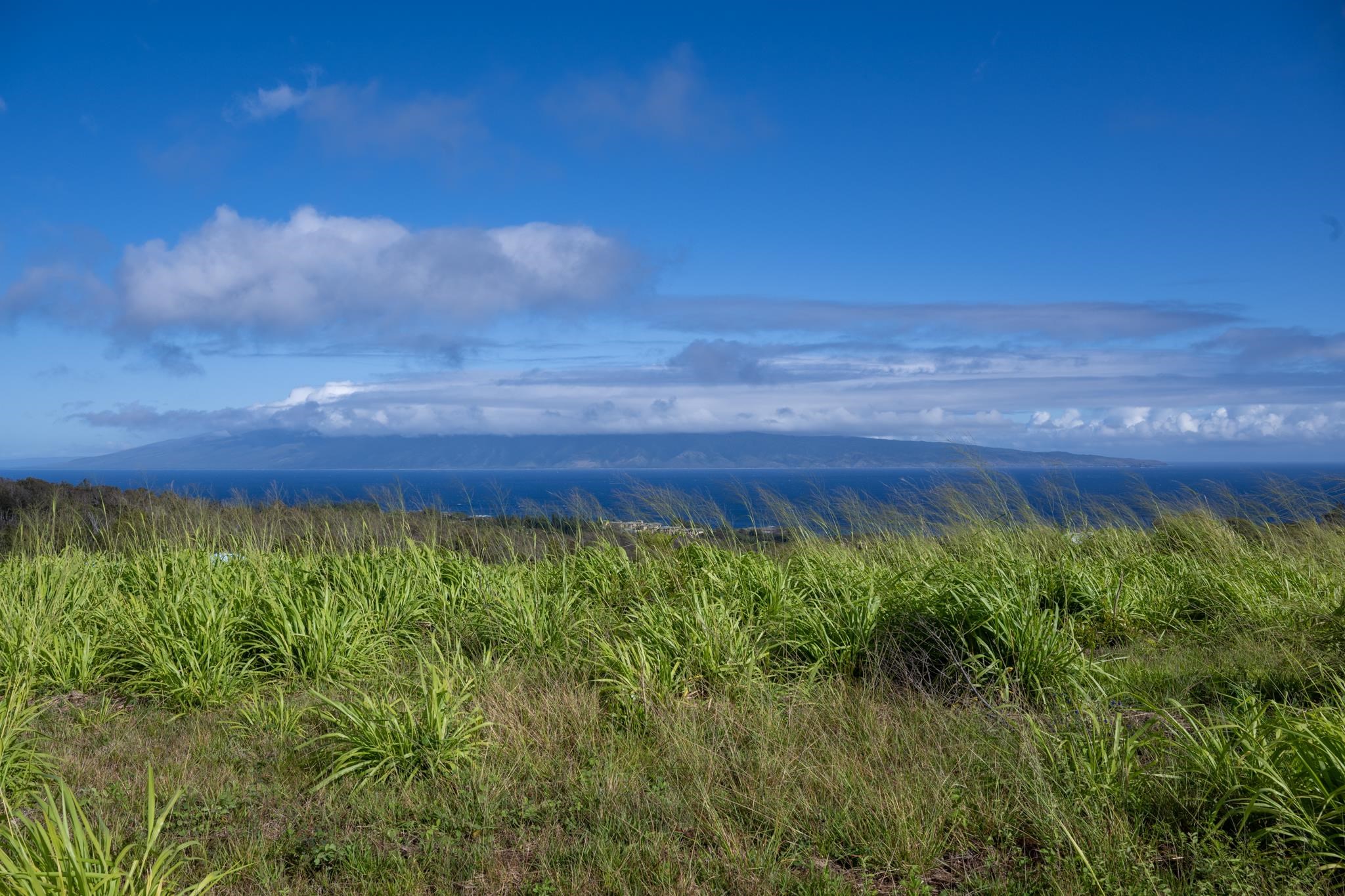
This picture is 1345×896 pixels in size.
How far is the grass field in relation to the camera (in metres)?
3.47

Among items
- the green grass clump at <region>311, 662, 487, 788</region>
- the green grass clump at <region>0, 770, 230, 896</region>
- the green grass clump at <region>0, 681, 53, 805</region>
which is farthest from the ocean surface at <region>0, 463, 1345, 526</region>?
the green grass clump at <region>0, 770, 230, 896</region>

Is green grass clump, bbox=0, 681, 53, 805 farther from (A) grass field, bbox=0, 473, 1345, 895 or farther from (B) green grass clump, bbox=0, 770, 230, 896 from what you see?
(B) green grass clump, bbox=0, 770, 230, 896

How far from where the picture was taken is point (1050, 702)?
5.23 m

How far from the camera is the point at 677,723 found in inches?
191

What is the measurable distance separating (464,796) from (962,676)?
10.8 feet

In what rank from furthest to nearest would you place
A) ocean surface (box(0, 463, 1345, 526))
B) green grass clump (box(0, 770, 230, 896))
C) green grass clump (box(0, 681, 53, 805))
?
ocean surface (box(0, 463, 1345, 526)), green grass clump (box(0, 681, 53, 805)), green grass clump (box(0, 770, 230, 896))

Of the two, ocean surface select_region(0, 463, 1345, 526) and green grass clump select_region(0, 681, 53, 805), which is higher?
ocean surface select_region(0, 463, 1345, 526)

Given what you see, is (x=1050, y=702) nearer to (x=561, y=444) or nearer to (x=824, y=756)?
(x=824, y=756)

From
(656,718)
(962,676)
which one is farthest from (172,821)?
(962,676)

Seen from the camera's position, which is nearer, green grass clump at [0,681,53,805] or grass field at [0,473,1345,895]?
grass field at [0,473,1345,895]

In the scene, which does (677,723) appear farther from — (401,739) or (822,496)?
(822,496)

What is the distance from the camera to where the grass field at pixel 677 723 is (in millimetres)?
3467

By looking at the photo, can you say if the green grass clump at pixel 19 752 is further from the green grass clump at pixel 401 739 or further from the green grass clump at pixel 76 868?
the green grass clump at pixel 401 739

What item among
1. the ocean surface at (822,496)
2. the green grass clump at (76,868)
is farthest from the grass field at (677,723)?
the ocean surface at (822,496)
